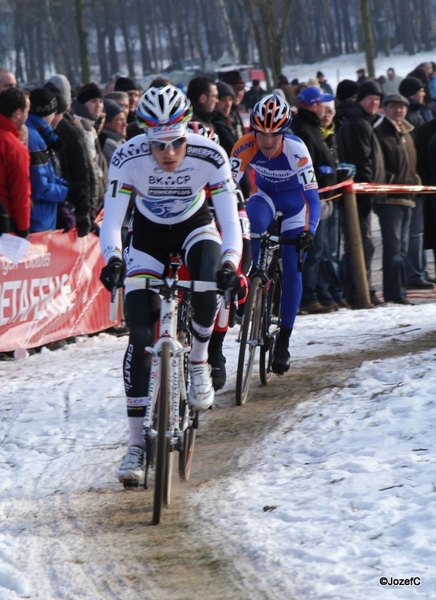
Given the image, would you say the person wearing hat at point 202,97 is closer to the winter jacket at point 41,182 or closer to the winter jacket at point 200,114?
the winter jacket at point 200,114

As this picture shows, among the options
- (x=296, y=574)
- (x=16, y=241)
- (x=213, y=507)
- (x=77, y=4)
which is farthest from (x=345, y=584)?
(x=77, y=4)

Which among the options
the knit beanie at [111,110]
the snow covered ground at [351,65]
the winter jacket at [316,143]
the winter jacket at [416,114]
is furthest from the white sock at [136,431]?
the snow covered ground at [351,65]

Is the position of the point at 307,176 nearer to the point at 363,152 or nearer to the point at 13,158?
the point at 13,158

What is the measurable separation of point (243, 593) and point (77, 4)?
26157 millimetres

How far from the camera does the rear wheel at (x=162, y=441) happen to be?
189 inches

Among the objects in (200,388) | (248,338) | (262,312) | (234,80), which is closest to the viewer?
(200,388)

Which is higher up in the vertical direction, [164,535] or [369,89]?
[369,89]

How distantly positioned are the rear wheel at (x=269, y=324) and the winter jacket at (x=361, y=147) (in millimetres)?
3922

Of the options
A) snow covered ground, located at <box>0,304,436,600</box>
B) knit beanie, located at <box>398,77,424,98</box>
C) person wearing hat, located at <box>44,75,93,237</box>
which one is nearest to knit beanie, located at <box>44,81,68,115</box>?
person wearing hat, located at <box>44,75,93,237</box>

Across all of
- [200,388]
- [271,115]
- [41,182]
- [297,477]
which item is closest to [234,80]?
[41,182]

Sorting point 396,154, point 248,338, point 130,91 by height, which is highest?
point 130,91

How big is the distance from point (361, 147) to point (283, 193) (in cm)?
384

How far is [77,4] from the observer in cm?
2783

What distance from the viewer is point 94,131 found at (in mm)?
10094
